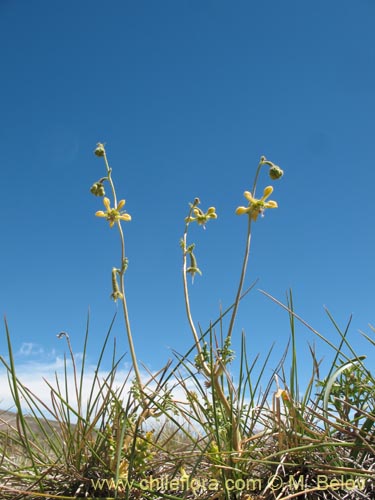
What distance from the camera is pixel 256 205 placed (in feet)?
9.00

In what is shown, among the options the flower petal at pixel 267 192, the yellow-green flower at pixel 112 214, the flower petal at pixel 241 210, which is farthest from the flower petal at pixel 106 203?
the flower petal at pixel 267 192

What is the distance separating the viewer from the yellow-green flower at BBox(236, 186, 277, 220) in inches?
108

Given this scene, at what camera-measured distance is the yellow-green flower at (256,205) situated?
2.74m

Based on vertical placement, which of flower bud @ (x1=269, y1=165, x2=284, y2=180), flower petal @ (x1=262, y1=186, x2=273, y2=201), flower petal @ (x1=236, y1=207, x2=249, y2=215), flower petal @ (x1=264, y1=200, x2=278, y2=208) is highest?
flower bud @ (x1=269, y1=165, x2=284, y2=180)

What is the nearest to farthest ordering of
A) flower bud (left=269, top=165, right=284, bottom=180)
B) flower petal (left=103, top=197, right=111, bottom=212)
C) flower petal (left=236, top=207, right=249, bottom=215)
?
flower petal (left=236, top=207, right=249, bottom=215) → flower bud (left=269, top=165, right=284, bottom=180) → flower petal (left=103, top=197, right=111, bottom=212)

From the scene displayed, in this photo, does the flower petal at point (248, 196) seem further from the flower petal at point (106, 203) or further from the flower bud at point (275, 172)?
the flower petal at point (106, 203)

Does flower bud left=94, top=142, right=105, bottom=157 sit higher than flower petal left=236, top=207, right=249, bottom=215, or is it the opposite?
flower bud left=94, top=142, right=105, bottom=157

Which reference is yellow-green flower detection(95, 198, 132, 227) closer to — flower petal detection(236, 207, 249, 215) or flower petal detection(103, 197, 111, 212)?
flower petal detection(103, 197, 111, 212)

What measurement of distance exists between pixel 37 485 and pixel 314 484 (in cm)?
130

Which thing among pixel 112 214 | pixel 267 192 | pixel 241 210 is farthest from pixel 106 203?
pixel 267 192

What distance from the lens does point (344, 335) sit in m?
2.42

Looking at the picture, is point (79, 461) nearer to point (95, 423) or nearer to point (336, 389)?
point (95, 423)

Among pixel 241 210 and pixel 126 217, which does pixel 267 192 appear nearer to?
pixel 241 210

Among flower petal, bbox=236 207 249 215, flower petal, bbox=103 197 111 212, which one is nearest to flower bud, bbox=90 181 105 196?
flower petal, bbox=103 197 111 212
